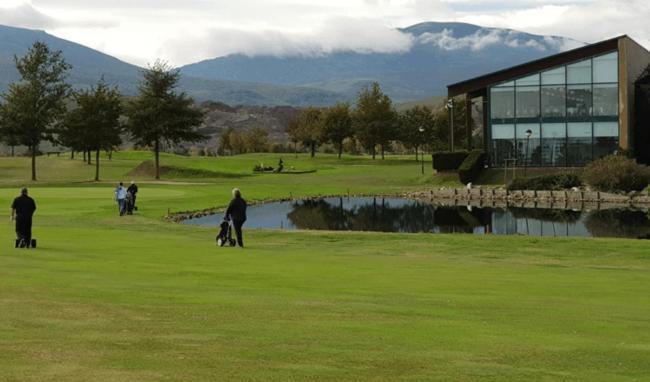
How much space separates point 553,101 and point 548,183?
12.5m

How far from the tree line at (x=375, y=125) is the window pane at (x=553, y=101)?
41.8m

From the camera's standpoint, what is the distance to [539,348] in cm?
1145

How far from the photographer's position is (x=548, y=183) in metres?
63.3

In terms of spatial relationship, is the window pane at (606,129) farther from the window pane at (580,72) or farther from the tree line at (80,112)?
the tree line at (80,112)

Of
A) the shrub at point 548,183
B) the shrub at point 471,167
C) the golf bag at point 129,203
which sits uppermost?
the shrub at point 471,167

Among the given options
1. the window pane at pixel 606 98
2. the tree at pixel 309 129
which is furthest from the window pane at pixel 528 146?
the tree at pixel 309 129

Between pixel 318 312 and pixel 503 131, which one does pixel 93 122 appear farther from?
pixel 318 312

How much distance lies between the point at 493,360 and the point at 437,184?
205 ft

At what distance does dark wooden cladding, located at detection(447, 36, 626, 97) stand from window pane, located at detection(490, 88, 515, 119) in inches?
36.9

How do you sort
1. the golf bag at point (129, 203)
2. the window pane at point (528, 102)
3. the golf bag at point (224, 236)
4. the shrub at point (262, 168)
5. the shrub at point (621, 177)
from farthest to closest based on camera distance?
1. the shrub at point (262, 168)
2. the window pane at point (528, 102)
3. the shrub at point (621, 177)
4. the golf bag at point (129, 203)
5. the golf bag at point (224, 236)

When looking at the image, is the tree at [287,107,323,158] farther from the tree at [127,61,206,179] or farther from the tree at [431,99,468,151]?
the tree at [127,61,206,179]

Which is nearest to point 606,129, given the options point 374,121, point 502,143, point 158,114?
point 502,143

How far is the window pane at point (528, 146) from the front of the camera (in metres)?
74.2

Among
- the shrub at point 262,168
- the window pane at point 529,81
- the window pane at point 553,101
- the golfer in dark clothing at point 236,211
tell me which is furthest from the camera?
the shrub at point 262,168
